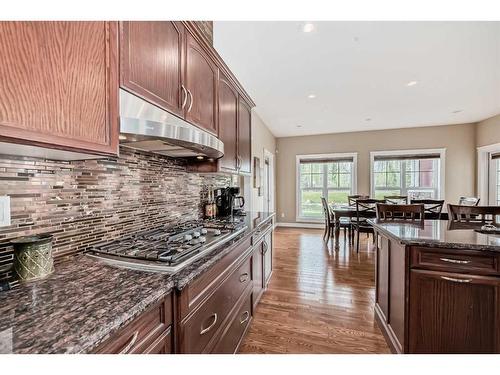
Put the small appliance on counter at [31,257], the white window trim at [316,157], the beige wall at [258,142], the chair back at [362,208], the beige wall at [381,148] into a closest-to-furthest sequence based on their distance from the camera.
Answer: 1. the small appliance on counter at [31,257]
2. the chair back at [362,208]
3. the beige wall at [258,142]
4. the beige wall at [381,148]
5. the white window trim at [316,157]

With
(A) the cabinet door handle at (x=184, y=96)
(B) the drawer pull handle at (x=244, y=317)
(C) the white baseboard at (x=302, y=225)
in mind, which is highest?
(A) the cabinet door handle at (x=184, y=96)

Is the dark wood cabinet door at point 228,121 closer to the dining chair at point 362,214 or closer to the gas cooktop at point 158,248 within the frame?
the gas cooktop at point 158,248

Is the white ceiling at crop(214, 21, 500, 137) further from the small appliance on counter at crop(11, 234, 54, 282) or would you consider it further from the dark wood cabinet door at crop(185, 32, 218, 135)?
the small appliance on counter at crop(11, 234, 54, 282)

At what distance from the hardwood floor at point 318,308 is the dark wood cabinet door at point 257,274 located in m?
0.15

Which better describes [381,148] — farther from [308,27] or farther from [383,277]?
[383,277]

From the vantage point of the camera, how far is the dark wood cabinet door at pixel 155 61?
1049mm

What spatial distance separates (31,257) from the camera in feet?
2.81

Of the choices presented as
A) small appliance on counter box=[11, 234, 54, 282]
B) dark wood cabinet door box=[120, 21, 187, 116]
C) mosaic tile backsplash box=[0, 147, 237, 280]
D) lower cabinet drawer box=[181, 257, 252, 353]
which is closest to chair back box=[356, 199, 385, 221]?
lower cabinet drawer box=[181, 257, 252, 353]

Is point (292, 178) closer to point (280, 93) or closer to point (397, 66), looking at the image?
point (280, 93)

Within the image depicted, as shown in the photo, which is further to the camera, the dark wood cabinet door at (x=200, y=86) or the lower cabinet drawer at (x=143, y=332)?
the dark wood cabinet door at (x=200, y=86)

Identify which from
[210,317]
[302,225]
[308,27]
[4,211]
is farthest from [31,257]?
[302,225]

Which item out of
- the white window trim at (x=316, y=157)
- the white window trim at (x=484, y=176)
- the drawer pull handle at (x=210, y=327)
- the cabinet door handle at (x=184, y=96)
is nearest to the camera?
the drawer pull handle at (x=210, y=327)

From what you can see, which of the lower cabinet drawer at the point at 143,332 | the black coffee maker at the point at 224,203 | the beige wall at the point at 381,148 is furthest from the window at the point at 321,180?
the lower cabinet drawer at the point at 143,332

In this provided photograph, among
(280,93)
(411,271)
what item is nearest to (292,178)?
(280,93)
